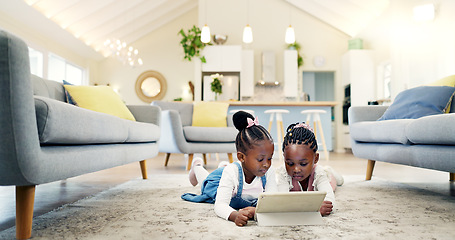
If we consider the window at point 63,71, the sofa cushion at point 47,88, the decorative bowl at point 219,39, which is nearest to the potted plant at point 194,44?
the decorative bowl at point 219,39

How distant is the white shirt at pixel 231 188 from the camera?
132cm

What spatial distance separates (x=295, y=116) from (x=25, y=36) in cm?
463

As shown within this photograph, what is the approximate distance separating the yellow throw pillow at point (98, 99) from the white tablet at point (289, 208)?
1.58m

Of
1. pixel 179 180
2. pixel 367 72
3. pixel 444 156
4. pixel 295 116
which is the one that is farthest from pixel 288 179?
pixel 367 72

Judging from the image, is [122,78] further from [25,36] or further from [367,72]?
[367,72]

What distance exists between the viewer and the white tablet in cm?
117

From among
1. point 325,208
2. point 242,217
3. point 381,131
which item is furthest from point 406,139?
point 242,217

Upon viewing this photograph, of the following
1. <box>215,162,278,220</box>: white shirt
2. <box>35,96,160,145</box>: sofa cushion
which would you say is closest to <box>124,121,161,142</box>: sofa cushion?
<box>35,96,160,145</box>: sofa cushion

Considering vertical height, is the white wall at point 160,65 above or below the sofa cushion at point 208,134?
above

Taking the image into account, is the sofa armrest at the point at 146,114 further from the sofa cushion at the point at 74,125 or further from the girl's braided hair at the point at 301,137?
the girl's braided hair at the point at 301,137

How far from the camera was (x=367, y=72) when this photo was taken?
279 inches

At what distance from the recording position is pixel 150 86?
9.03 metres

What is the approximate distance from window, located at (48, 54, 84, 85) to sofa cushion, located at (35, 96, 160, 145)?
555 cm

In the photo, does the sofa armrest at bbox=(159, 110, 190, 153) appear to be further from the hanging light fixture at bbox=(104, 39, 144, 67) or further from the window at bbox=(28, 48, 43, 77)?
the window at bbox=(28, 48, 43, 77)
